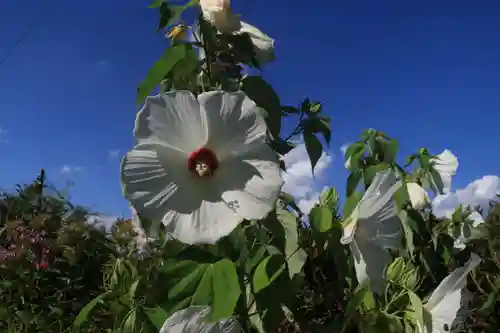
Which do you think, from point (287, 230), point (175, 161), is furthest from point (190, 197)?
point (287, 230)

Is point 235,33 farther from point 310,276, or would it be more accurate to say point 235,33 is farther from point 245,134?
point 310,276

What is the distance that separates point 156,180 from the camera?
0.99m

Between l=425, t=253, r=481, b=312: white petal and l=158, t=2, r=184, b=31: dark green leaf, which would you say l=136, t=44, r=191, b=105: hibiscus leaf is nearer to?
l=158, t=2, r=184, b=31: dark green leaf

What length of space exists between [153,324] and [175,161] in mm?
296

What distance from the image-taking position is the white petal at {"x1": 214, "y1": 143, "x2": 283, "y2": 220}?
0.98 meters

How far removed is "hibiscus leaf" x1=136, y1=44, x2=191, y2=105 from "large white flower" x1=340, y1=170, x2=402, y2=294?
0.40 meters

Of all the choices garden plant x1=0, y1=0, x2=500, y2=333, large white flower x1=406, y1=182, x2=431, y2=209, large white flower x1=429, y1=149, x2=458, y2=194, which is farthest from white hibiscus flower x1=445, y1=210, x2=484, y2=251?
garden plant x1=0, y1=0, x2=500, y2=333

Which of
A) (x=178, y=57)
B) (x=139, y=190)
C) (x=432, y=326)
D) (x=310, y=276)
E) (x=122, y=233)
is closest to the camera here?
(x=139, y=190)

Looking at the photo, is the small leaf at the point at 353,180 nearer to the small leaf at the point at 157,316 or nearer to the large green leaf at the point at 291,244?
the large green leaf at the point at 291,244

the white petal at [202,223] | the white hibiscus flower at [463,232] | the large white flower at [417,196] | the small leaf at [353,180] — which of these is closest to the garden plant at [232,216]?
the white petal at [202,223]

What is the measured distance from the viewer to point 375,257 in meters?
1.13

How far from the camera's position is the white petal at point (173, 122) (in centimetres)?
97

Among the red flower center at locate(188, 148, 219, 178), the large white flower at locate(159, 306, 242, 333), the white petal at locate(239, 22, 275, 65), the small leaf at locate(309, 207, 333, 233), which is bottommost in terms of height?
the large white flower at locate(159, 306, 242, 333)

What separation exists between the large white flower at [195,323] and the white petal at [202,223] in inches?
4.1
